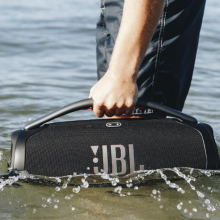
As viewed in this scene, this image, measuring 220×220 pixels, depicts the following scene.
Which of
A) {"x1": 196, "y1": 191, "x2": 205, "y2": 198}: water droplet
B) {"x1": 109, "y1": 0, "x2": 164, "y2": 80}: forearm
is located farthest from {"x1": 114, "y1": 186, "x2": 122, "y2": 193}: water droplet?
{"x1": 109, "y1": 0, "x2": 164, "y2": 80}: forearm

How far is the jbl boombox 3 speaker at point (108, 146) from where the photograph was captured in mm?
1970

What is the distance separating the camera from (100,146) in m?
1.97

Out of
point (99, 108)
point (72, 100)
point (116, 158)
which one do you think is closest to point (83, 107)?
point (99, 108)

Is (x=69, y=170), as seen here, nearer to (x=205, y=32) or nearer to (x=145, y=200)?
(x=145, y=200)

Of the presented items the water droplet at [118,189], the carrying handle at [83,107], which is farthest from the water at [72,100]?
the carrying handle at [83,107]

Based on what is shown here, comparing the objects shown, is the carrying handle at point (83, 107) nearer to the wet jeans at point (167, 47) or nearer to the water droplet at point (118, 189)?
the wet jeans at point (167, 47)

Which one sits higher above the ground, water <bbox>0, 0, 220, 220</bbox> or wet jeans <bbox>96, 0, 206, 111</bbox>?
wet jeans <bbox>96, 0, 206, 111</bbox>

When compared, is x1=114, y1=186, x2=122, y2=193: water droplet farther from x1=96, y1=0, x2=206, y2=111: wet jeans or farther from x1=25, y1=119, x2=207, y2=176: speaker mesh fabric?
x1=96, y1=0, x2=206, y2=111: wet jeans

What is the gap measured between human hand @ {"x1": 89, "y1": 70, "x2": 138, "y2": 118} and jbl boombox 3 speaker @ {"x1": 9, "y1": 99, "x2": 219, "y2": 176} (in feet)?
0.28

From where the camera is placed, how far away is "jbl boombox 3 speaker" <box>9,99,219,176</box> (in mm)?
1970

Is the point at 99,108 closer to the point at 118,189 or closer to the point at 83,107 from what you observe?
the point at 83,107

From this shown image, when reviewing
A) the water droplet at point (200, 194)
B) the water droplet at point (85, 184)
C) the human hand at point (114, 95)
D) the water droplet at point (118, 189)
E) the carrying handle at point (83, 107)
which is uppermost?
the human hand at point (114, 95)

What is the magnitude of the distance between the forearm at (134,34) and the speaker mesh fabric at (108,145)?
0.27 meters

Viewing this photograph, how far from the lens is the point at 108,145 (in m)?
1.97
